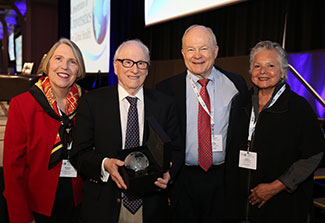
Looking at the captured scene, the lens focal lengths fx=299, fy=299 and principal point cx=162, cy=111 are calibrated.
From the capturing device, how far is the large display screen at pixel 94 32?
6918 millimetres

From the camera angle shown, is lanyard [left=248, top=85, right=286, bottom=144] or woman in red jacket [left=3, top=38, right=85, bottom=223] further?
lanyard [left=248, top=85, right=286, bottom=144]

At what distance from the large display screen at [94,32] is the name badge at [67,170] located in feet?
18.1

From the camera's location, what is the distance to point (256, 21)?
13.8ft

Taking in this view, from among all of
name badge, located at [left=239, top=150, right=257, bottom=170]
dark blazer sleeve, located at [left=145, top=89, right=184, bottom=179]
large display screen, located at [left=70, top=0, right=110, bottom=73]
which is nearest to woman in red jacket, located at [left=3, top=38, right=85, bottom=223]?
dark blazer sleeve, located at [left=145, top=89, right=184, bottom=179]

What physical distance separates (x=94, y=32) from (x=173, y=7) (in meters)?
2.97

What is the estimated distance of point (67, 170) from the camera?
5.53 feet

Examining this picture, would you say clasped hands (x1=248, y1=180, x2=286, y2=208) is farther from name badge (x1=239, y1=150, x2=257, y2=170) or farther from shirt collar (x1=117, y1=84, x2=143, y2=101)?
shirt collar (x1=117, y1=84, x2=143, y2=101)

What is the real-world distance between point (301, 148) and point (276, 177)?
0.22 meters

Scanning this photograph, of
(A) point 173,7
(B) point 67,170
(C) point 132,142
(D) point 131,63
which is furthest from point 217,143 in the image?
(A) point 173,7

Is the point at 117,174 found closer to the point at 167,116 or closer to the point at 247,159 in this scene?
the point at 167,116

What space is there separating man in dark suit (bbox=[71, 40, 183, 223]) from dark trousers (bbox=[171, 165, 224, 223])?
0.40 m

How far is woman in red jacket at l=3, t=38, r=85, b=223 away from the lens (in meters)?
1.58

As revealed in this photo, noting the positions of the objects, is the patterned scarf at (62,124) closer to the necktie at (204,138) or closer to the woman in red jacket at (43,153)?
the woman in red jacket at (43,153)

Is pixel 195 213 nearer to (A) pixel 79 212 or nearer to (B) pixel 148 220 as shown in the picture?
(B) pixel 148 220
